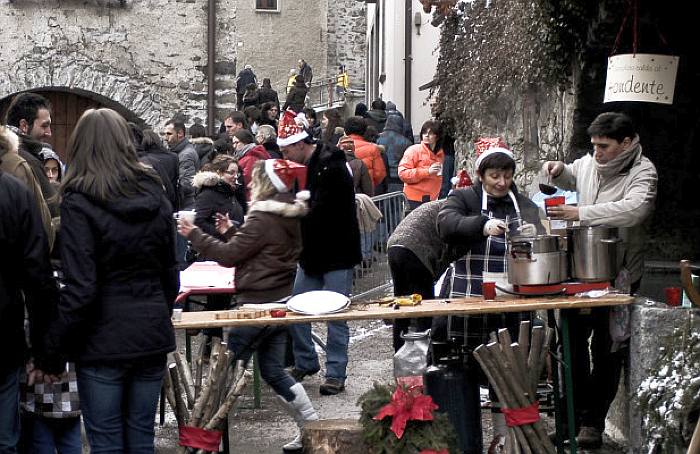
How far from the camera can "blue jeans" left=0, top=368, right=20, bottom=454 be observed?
187 inches

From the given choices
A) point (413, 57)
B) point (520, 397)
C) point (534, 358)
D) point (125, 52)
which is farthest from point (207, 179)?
point (413, 57)

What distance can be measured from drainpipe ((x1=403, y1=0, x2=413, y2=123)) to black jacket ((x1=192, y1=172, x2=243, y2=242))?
41.1ft

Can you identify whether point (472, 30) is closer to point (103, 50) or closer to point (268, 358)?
point (268, 358)

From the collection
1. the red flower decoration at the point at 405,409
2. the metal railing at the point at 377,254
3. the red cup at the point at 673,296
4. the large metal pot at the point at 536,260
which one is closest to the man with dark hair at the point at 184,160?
the metal railing at the point at 377,254

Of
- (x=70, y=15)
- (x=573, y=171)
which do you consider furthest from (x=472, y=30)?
(x=70, y=15)

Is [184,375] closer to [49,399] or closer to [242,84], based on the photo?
[49,399]

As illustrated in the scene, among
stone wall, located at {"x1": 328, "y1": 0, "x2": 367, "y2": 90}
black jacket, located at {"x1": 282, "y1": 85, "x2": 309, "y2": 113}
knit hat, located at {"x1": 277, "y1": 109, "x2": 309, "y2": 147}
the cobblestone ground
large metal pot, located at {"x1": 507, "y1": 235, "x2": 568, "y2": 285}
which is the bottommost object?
the cobblestone ground

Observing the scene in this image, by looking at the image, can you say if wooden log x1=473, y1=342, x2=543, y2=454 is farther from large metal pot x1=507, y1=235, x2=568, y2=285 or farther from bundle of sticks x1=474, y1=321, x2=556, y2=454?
large metal pot x1=507, y1=235, x2=568, y2=285

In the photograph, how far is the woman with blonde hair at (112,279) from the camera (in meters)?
4.91

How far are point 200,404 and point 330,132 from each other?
9467 mm

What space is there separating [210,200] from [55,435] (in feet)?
12.5

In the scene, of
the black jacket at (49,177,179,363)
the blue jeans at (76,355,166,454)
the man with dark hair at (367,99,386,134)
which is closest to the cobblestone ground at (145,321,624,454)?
the blue jeans at (76,355,166,454)

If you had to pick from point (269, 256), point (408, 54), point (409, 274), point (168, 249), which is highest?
point (408, 54)

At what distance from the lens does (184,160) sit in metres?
12.1
